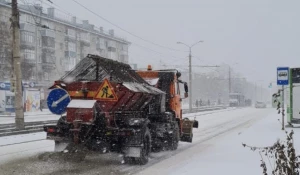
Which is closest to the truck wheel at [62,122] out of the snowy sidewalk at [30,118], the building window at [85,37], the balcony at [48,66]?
the snowy sidewalk at [30,118]

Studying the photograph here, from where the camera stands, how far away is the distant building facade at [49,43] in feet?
188

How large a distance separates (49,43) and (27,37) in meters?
6.09

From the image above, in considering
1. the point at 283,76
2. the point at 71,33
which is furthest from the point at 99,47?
the point at 283,76

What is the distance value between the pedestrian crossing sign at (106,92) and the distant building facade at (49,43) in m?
45.6

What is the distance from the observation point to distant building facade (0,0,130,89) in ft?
188

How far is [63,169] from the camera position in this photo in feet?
31.4

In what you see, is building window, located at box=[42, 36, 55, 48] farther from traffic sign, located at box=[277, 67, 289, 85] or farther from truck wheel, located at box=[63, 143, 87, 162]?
truck wheel, located at box=[63, 143, 87, 162]

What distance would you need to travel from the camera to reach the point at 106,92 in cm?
970

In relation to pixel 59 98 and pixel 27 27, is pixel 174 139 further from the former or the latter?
pixel 27 27

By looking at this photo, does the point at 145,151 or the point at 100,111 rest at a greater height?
the point at 100,111

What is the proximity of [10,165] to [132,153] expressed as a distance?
2911 mm

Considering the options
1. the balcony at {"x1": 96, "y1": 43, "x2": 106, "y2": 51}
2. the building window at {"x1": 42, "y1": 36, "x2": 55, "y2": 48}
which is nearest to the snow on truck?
the building window at {"x1": 42, "y1": 36, "x2": 55, "y2": 48}

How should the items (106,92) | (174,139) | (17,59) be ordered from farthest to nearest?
(17,59) → (174,139) → (106,92)

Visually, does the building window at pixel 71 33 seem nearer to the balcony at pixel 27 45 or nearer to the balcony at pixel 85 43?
the balcony at pixel 85 43
